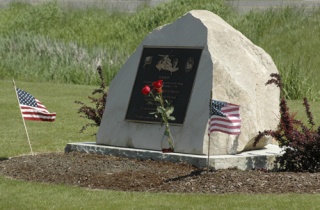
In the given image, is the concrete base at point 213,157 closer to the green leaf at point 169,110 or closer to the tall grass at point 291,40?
the green leaf at point 169,110

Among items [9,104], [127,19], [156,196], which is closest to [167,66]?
[156,196]

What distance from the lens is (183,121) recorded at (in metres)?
13.3

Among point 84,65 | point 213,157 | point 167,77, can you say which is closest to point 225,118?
point 213,157

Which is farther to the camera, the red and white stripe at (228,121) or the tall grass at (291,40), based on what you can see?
the tall grass at (291,40)

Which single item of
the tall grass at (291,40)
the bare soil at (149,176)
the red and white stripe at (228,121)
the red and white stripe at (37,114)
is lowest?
the bare soil at (149,176)

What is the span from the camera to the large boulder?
517 inches

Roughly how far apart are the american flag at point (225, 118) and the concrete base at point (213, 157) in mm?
469

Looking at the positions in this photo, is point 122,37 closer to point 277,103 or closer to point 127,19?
point 127,19

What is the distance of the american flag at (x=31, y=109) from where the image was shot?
13953 mm

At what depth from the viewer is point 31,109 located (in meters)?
14.0

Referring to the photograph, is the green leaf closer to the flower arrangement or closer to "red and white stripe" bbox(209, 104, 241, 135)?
the flower arrangement

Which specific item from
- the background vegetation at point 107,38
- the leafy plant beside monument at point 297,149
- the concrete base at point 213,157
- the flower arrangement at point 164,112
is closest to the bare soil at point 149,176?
the concrete base at point 213,157

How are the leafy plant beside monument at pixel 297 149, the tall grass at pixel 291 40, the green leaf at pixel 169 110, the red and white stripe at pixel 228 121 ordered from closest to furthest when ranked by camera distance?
the red and white stripe at pixel 228 121 < the leafy plant beside monument at pixel 297 149 < the green leaf at pixel 169 110 < the tall grass at pixel 291 40

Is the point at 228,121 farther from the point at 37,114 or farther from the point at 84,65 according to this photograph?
the point at 84,65
